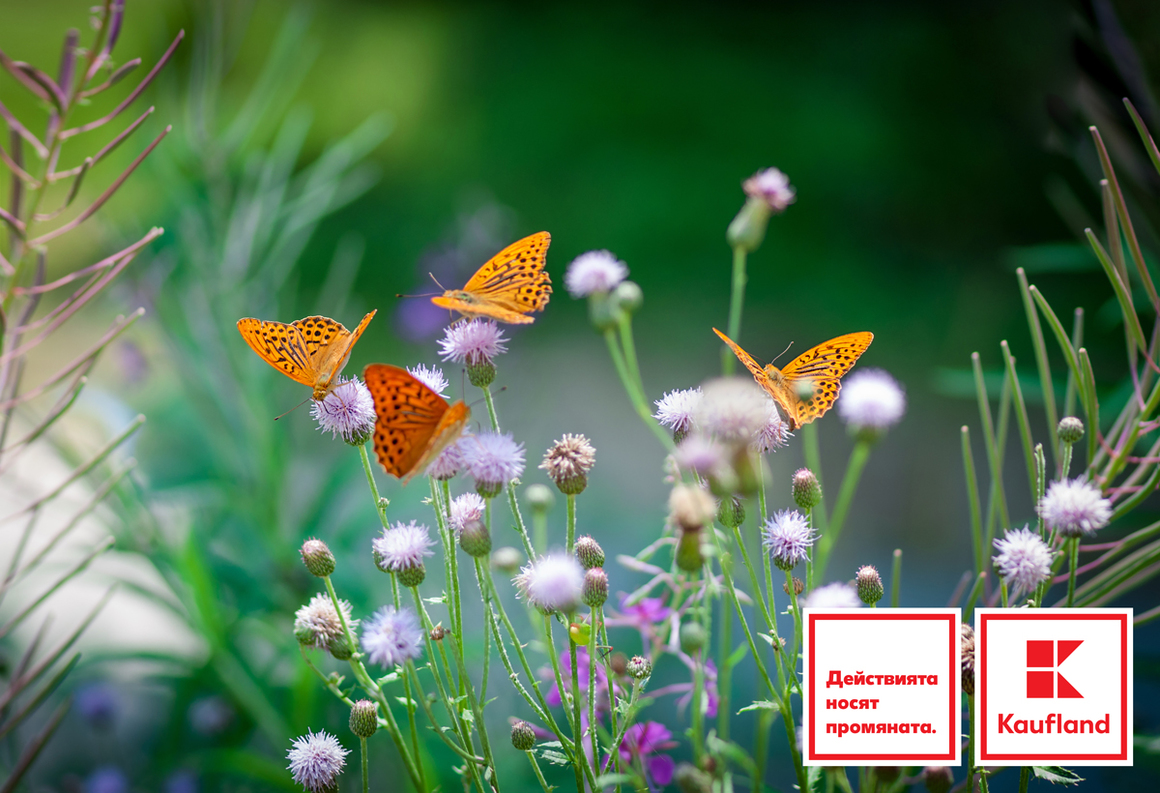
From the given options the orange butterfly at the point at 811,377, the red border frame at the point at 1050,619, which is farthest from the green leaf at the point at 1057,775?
the orange butterfly at the point at 811,377

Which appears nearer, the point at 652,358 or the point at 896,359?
the point at 896,359

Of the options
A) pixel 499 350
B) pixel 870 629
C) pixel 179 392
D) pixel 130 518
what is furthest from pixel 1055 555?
pixel 179 392

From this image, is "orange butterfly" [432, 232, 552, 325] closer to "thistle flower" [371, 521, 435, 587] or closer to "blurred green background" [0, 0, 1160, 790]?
"thistle flower" [371, 521, 435, 587]

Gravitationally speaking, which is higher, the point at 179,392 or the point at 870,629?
the point at 179,392

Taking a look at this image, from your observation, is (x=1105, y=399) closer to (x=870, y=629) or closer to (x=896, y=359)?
(x=870, y=629)

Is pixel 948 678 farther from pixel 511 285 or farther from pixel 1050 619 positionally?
pixel 511 285

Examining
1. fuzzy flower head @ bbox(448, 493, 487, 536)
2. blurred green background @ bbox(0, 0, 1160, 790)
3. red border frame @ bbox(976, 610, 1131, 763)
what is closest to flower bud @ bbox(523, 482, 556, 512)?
fuzzy flower head @ bbox(448, 493, 487, 536)
